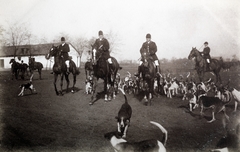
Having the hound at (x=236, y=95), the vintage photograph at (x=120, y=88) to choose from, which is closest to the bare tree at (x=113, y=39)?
the vintage photograph at (x=120, y=88)

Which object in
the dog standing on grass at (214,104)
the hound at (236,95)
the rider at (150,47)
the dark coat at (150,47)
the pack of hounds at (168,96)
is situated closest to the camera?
the pack of hounds at (168,96)

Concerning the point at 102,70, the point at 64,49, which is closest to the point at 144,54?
the point at 102,70

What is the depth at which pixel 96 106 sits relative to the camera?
4680mm

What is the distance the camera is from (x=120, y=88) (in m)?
3.72

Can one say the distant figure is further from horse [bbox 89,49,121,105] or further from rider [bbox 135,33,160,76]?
rider [bbox 135,33,160,76]

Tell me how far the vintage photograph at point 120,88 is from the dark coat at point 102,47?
0.09ft

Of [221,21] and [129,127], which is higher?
[221,21]

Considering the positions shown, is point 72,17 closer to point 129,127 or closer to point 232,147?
point 129,127

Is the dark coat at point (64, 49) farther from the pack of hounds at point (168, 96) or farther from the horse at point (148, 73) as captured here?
the horse at point (148, 73)

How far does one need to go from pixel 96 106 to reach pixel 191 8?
313 centimetres

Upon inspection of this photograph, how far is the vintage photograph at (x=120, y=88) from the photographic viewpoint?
3311 mm

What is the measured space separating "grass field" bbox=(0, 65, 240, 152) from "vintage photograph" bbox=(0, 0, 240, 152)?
2 centimetres

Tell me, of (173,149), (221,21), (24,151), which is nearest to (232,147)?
(173,149)

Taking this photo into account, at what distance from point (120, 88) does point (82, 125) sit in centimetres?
99
